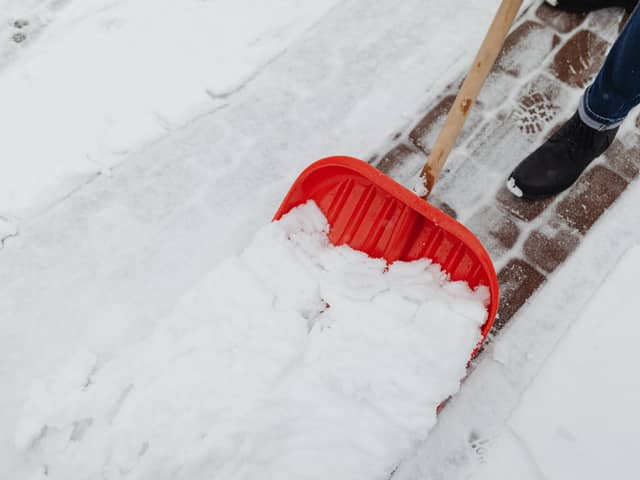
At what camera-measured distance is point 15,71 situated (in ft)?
6.51

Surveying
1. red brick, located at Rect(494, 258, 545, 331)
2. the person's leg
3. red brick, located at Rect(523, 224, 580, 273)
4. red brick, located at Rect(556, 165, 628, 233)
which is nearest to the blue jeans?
the person's leg

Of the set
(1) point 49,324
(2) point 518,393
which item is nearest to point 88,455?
(1) point 49,324

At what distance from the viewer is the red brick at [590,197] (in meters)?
1.79

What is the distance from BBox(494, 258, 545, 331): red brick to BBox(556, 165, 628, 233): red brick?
0.74ft

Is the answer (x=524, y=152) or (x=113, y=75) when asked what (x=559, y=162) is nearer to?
(x=524, y=152)

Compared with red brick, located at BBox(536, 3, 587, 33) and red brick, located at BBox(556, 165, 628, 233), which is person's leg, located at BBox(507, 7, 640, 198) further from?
red brick, located at BBox(536, 3, 587, 33)

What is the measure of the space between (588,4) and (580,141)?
0.68 m

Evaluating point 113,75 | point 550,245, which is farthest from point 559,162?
point 113,75

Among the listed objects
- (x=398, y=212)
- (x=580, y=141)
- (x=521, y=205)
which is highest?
(x=580, y=141)

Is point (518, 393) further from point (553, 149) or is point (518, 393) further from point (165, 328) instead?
point (165, 328)

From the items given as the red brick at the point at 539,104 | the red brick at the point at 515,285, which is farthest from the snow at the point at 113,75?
the red brick at the point at 515,285

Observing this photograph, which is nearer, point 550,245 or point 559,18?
point 550,245

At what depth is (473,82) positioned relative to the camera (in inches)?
52.2

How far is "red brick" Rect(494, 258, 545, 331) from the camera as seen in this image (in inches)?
65.7
